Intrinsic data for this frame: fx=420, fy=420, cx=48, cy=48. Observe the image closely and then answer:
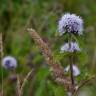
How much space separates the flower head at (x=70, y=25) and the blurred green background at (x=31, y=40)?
81 centimetres

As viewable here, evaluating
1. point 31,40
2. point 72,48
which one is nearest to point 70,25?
point 72,48

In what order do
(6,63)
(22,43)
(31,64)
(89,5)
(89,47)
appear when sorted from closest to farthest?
(6,63)
(31,64)
(22,43)
(89,47)
(89,5)

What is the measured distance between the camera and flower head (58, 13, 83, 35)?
4.80 ft

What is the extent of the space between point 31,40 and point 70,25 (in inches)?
67.4

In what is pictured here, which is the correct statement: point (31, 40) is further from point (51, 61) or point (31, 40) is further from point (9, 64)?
point (51, 61)

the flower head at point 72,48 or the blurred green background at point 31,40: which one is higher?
the blurred green background at point 31,40

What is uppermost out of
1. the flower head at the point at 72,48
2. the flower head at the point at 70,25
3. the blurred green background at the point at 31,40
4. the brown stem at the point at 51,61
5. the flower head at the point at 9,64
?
the blurred green background at the point at 31,40

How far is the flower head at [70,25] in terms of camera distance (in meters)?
1.46

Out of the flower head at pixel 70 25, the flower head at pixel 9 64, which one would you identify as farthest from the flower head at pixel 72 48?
the flower head at pixel 9 64

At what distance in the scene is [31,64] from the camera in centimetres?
290

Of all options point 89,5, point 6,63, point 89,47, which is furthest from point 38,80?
point 89,5

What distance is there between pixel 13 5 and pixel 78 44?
2.12 meters

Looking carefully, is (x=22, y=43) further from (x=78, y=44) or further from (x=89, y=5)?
(x=78, y=44)

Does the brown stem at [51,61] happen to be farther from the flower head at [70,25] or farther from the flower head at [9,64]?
the flower head at [9,64]
